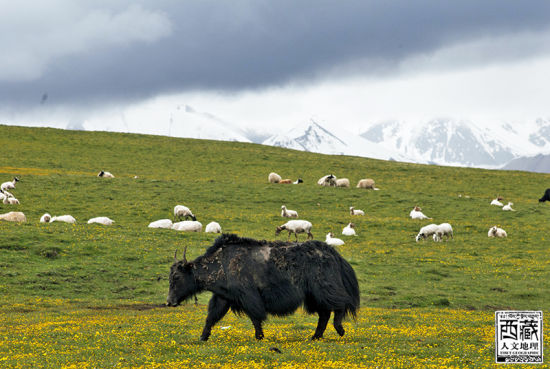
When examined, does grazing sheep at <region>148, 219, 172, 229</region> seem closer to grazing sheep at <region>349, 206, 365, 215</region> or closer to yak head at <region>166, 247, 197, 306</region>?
grazing sheep at <region>349, 206, 365, 215</region>

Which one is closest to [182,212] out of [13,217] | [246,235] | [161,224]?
[161,224]

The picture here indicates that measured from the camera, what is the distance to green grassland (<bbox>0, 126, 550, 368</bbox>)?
44.1 ft

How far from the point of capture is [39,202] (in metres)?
45.7

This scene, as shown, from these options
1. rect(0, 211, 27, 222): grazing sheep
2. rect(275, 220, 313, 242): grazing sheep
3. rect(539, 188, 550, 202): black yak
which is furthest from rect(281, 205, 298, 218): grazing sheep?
rect(539, 188, 550, 202): black yak

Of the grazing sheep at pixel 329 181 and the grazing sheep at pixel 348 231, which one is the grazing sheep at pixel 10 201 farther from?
the grazing sheep at pixel 329 181

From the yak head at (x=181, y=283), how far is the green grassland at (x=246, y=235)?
3.79 ft

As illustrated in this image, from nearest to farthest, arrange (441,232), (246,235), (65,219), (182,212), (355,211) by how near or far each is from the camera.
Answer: (246,235) < (65,219) < (441,232) < (182,212) < (355,211)

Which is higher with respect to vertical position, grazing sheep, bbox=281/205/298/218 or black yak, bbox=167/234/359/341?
grazing sheep, bbox=281/205/298/218

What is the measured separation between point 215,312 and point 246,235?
22652 millimetres

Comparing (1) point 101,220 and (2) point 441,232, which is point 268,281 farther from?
(1) point 101,220

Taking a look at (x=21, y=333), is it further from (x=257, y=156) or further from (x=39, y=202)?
(x=257, y=156)

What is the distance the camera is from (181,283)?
1466cm

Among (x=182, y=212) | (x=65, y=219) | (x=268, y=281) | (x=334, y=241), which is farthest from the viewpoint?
(x=182, y=212)

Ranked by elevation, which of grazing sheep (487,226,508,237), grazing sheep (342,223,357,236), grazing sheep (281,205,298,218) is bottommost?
grazing sheep (342,223,357,236)
